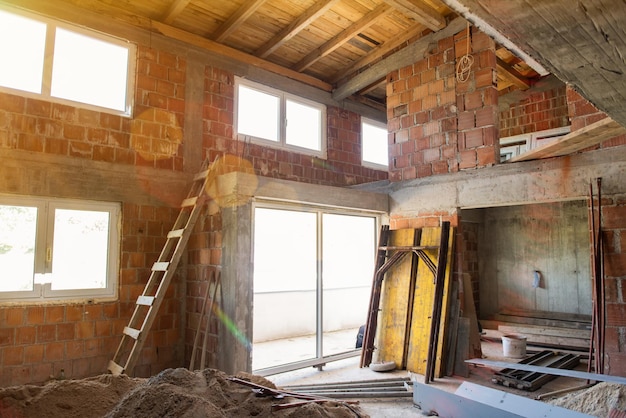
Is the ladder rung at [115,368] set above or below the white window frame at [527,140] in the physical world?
below

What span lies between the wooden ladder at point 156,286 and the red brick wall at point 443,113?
270cm

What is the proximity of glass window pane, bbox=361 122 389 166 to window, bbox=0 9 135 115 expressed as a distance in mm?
4323

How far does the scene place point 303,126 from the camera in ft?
22.8

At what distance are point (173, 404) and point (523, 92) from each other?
27.0ft

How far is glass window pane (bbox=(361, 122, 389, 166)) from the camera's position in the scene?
7.91 meters

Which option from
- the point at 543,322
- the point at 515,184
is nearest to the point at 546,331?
the point at 543,322

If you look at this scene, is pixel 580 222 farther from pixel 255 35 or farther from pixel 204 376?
pixel 204 376

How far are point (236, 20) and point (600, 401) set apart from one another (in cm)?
553

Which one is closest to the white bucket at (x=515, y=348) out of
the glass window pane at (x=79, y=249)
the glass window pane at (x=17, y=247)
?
the glass window pane at (x=79, y=249)

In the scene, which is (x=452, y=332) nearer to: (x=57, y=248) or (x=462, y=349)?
(x=462, y=349)

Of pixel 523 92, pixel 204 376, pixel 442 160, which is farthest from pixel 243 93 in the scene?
pixel 523 92

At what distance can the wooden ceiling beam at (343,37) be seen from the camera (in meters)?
5.43

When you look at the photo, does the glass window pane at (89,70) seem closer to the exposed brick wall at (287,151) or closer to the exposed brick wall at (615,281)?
the exposed brick wall at (287,151)

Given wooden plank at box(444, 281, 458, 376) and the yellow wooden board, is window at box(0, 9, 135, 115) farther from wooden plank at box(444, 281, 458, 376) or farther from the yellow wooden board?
wooden plank at box(444, 281, 458, 376)
